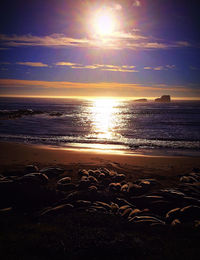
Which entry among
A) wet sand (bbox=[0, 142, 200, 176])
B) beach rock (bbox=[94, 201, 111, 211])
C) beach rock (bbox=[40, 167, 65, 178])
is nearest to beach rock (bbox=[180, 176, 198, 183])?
wet sand (bbox=[0, 142, 200, 176])

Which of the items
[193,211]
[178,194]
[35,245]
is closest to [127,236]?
[35,245]

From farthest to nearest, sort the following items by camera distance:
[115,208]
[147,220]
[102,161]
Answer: [102,161] < [115,208] < [147,220]

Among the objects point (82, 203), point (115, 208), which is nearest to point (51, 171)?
point (82, 203)

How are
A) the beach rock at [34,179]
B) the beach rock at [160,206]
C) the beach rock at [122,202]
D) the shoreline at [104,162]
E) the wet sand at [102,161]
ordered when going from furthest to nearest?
the wet sand at [102,161]
the shoreline at [104,162]
the beach rock at [34,179]
the beach rock at [122,202]
the beach rock at [160,206]

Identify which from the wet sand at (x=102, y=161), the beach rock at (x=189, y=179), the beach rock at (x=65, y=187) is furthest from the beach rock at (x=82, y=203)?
the beach rock at (x=189, y=179)

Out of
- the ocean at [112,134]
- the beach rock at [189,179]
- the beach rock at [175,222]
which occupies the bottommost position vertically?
the beach rock at [175,222]

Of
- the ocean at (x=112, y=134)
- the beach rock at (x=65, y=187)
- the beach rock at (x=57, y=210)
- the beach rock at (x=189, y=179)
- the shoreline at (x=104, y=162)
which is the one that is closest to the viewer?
the beach rock at (x=57, y=210)

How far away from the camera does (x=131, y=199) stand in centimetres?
612

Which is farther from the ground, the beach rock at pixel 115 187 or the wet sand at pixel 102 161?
the wet sand at pixel 102 161

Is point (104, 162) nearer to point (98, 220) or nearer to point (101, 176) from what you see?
point (101, 176)

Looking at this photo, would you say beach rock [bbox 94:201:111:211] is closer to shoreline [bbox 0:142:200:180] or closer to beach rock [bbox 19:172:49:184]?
beach rock [bbox 19:172:49:184]

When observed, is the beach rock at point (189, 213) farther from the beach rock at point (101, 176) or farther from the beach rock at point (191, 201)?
the beach rock at point (101, 176)

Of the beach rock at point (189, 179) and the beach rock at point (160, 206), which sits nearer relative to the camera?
the beach rock at point (160, 206)

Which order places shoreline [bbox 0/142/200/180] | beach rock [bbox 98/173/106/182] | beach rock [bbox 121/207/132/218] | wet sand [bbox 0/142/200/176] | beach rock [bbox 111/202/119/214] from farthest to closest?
wet sand [bbox 0/142/200/176] → shoreline [bbox 0/142/200/180] → beach rock [bbox 98/173/106/182] → beach rock [bbox 111/202/119/214] → beach rock [bbox 121/207/132/218]
